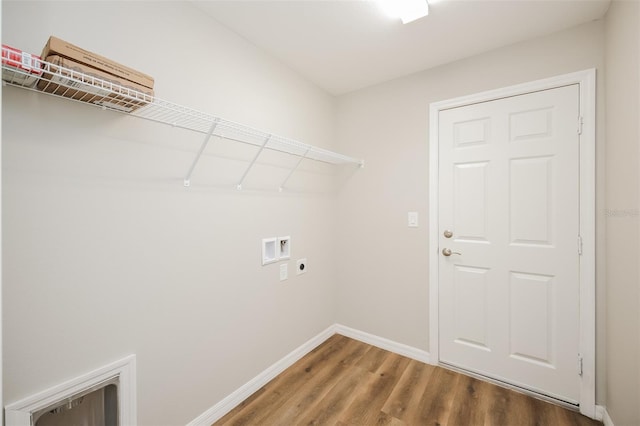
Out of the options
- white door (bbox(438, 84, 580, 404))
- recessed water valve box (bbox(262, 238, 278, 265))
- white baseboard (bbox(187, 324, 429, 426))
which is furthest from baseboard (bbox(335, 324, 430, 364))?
recessed water valve box (bbox(262, 238, 278, 265))

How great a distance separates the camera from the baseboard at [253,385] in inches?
66.6

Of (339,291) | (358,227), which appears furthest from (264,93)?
(339,291)

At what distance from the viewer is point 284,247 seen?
227cm

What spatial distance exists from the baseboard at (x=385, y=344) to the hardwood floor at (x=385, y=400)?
0.22ft

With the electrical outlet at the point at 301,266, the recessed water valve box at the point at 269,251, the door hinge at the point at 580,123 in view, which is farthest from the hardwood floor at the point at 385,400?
the door hinge at the point at 580,123

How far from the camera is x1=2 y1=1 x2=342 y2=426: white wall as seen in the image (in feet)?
3.58

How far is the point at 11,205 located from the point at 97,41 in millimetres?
770

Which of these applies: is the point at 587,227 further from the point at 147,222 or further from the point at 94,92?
the point at 94,92

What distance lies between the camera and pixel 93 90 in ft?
3.58

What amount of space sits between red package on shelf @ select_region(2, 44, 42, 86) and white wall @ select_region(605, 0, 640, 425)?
242 centimetres

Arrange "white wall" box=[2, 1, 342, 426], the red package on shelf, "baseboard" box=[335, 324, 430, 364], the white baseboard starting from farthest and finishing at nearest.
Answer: "baseboard" box=[335, 324, 430, 364]
the white baseboard
"white wall" box=[2, 1, 342, 426]
the red package on shelf

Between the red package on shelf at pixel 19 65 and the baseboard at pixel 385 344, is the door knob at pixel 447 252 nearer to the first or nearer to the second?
the baseboard at pixel 385 344

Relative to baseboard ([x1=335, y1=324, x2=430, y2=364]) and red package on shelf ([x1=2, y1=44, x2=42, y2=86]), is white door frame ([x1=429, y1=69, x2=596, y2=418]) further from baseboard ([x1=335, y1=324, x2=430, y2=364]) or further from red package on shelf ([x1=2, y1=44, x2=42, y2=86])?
red package on shelf ([x1=2, y1=44, x2=42, y2=86])

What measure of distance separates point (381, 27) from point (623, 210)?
171cm
